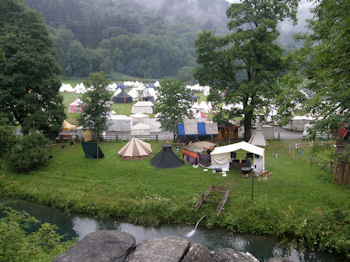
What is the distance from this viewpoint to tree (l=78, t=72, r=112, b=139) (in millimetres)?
23406

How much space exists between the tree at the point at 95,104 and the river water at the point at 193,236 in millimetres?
9474

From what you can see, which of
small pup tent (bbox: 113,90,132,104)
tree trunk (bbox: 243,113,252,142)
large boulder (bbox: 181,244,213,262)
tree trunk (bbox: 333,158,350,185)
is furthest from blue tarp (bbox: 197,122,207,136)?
small pup tent (bbox: 113,90,132,104)

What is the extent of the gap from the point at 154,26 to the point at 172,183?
140418mm

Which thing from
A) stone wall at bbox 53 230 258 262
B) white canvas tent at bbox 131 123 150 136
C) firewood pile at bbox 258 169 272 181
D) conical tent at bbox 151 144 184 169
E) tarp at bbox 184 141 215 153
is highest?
white canvas tent at bbox 131 123 150 136

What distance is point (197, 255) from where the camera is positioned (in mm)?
7188

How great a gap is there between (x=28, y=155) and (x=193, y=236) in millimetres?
12603

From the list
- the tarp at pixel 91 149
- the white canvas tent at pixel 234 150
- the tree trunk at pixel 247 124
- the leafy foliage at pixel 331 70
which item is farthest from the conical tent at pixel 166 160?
the leafy foliage at pixel 331 70

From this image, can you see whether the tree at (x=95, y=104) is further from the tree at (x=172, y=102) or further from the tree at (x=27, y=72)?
the tree at (x=172, y=102)

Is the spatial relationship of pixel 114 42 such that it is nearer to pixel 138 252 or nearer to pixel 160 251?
pixel 138 252

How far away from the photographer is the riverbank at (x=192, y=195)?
1216cm

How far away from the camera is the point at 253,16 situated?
2155cm

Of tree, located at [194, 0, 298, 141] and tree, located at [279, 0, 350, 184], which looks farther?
tree, located at [194, 0, 298, 141]

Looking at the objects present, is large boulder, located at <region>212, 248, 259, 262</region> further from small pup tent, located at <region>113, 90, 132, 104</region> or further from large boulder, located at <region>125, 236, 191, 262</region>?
small pup tent, located at <region>113, 90, 132, 104</region>

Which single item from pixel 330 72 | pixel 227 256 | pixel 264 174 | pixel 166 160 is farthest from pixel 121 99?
pixel 227 256
